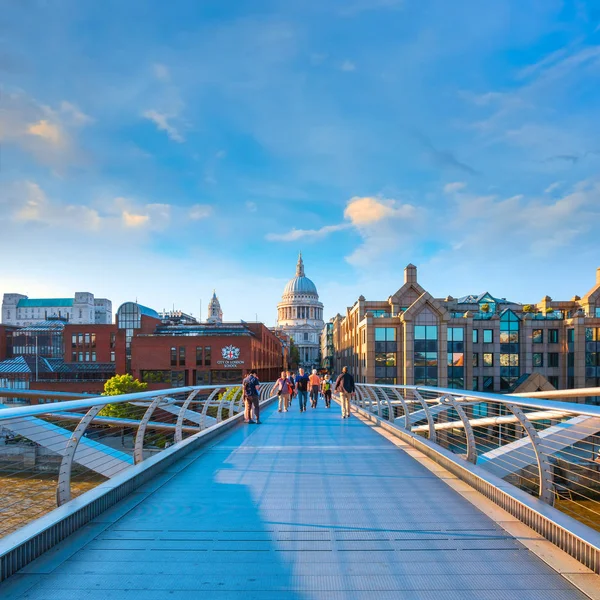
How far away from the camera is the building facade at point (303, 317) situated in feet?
547

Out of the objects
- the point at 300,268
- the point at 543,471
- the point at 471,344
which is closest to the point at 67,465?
the point at 543,471

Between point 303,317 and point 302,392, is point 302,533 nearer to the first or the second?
point 302,392

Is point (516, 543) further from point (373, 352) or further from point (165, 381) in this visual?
point (165, 381)

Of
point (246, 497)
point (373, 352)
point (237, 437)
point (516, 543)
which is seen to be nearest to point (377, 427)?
point (237, 437)

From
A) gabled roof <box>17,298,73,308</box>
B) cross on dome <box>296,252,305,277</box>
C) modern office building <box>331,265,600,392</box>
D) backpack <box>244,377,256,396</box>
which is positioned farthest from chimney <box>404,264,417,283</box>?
gabled roof <box>17,298,73,308</box>

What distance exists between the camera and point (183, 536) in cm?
437

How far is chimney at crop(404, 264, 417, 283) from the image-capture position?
1731 inches

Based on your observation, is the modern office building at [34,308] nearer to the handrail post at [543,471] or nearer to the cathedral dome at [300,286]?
the cathedral dome at [300,286]

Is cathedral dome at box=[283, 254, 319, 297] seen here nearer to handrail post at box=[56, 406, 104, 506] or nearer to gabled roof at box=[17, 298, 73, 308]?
gabled roof at box=[17, 298, 73, 308]

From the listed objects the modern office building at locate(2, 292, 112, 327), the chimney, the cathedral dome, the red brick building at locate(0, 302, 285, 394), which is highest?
the cathedral dome

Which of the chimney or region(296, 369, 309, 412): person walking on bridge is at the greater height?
the chimney

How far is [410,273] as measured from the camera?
145ft

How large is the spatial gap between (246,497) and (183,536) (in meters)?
1.29

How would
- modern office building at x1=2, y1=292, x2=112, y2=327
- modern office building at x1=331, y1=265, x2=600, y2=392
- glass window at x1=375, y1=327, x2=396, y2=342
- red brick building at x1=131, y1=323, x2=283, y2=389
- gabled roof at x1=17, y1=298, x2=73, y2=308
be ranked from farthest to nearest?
gabled roof at x1=17, y1=298, x2=73, y2=308 → modern office building at x1=2, y1=292, x2=112, y2=327 → red brick building at x1=131, y1=323, x2=283, y2=389 → glass window at x1=375, y1=327, x2=396, y2=342 → modern office building at x1=331, y1=265, x2=600, y2=392
